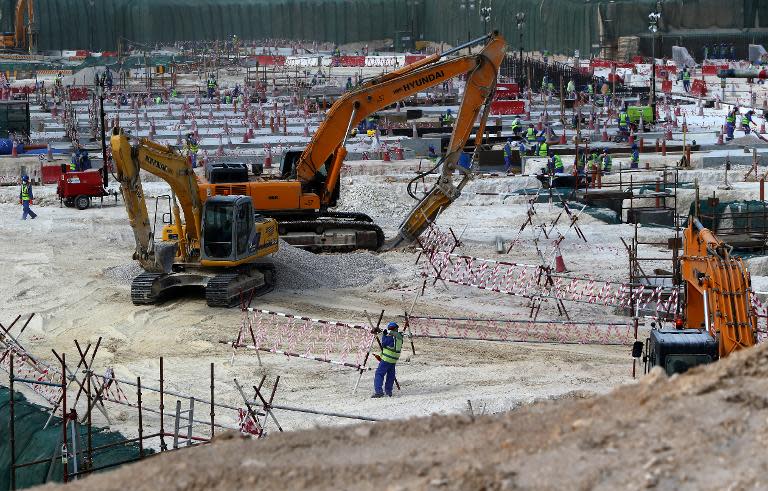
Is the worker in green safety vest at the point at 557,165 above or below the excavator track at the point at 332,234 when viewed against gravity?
above

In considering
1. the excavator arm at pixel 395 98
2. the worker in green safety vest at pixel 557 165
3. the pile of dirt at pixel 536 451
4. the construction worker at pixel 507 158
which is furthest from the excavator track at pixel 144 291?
the construction worker at pixel 507 158

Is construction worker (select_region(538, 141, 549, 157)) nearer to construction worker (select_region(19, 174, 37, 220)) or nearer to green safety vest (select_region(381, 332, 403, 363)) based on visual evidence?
construction worker (select_region(19, 174, 37, 220))

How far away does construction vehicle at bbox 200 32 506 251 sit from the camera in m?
28.0

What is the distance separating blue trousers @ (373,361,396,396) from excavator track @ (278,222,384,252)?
1053cm

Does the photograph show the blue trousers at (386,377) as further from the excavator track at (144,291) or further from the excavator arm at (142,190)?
the excavator arm at (142,190)

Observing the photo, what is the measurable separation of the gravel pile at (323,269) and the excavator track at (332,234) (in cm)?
99

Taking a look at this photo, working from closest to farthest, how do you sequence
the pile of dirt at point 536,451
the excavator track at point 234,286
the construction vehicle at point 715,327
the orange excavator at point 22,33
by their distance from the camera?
the pile of dirt at point 536,451 → the construction vehicle at point 715,327 → the excavator track at point 234,286 → the orange excavator at point 22,33

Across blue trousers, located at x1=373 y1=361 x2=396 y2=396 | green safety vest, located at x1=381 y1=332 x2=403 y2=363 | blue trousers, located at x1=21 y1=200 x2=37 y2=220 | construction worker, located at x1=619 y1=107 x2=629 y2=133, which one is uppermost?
construction worker, located at x1=619 y1=107 x2=629 y2=133

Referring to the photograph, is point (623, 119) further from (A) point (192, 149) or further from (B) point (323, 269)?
(B) point (323, 269)

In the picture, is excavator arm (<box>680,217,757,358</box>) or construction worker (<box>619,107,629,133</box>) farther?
construction worker (<box>619,107,629,133</box>)

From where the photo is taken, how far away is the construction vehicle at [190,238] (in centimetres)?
2334

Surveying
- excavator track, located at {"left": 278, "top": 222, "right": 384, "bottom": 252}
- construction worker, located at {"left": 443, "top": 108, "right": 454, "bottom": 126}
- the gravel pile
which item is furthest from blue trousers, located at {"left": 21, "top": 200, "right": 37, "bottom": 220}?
construction worker, located at {"left": 443, "top": 108, "right": 454, "bottom": 126}

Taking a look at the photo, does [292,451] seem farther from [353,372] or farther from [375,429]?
[353,372]

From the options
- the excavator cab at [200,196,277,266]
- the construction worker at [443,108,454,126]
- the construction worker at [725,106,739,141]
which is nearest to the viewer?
the excavator cab at [200,196,277,266]
